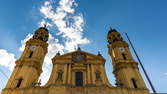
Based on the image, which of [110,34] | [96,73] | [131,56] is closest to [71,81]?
[96,73]

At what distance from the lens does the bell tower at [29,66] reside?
59.7 ft

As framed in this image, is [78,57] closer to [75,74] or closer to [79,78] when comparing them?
[75,74]

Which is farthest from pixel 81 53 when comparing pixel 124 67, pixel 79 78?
pixel 124 67

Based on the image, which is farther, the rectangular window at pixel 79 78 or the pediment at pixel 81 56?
the pediment at pixel 81 56

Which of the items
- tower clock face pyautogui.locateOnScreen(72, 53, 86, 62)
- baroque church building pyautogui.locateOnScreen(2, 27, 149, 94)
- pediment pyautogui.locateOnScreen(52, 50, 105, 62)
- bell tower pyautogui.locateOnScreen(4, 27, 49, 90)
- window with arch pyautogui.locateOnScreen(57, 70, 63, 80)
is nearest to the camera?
baroque church building pyautogui.locateOnScreen(2, 27, 149, 94)

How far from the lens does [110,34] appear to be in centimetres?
2839

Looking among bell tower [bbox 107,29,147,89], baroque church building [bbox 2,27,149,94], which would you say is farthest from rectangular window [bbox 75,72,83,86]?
bell tower [bbox 107,29,147,89]

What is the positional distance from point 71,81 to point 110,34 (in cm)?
1420

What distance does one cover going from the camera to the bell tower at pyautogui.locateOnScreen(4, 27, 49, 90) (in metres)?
18.2

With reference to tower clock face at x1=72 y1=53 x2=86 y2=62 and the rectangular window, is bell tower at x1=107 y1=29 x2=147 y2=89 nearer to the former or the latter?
the rectangular window

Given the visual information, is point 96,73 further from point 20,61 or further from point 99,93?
point 20,61

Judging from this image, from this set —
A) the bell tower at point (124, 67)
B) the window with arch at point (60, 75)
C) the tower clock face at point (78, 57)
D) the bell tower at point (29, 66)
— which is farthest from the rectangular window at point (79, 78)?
the bell tower at point (29, 66)

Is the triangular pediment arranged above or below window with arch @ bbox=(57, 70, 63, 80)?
above

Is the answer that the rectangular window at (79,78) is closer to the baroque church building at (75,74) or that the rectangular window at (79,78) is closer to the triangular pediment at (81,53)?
the baroque church building at (75,74)
